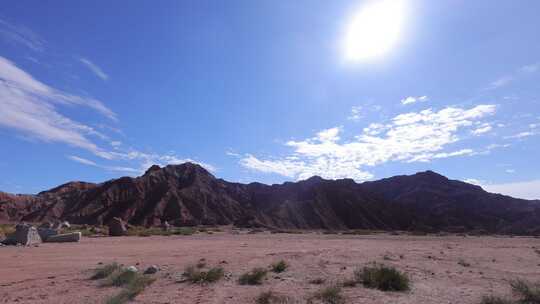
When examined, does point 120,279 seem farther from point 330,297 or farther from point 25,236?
point 25,236

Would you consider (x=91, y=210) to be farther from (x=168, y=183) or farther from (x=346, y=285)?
(x=346, y=285)

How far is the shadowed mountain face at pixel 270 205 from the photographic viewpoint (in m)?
95.0

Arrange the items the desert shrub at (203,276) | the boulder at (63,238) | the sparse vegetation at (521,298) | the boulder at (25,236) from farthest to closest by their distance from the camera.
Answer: the boulder at (63,238)
the boulder at (25,236)
the desert shrub at (203,276)
the sparse vegetation at (521,298)

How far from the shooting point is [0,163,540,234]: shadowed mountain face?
9500cm

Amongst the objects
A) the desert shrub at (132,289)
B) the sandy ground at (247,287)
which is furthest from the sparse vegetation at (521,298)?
the desert shrub at (132,289)

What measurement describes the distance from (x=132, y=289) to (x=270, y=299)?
3549mm

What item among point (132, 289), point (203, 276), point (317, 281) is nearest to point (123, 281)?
point (132, 289)

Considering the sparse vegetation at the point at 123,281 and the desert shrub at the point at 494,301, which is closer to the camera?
the desert shrub at the point at 494,301

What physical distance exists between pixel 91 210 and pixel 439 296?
101 metres

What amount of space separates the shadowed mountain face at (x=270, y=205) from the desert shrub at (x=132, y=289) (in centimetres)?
7384

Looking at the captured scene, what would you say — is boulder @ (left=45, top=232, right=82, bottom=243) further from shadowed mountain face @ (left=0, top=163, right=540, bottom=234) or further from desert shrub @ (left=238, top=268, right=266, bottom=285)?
shadowed mountain face @ (left=0, top=163, right=540, bottom=234)

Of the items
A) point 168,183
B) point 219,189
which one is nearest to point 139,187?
point 168,183

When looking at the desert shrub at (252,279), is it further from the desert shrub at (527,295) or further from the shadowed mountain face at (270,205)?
the shadowed mountain face at (270,205)

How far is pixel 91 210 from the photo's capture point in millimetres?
101000
